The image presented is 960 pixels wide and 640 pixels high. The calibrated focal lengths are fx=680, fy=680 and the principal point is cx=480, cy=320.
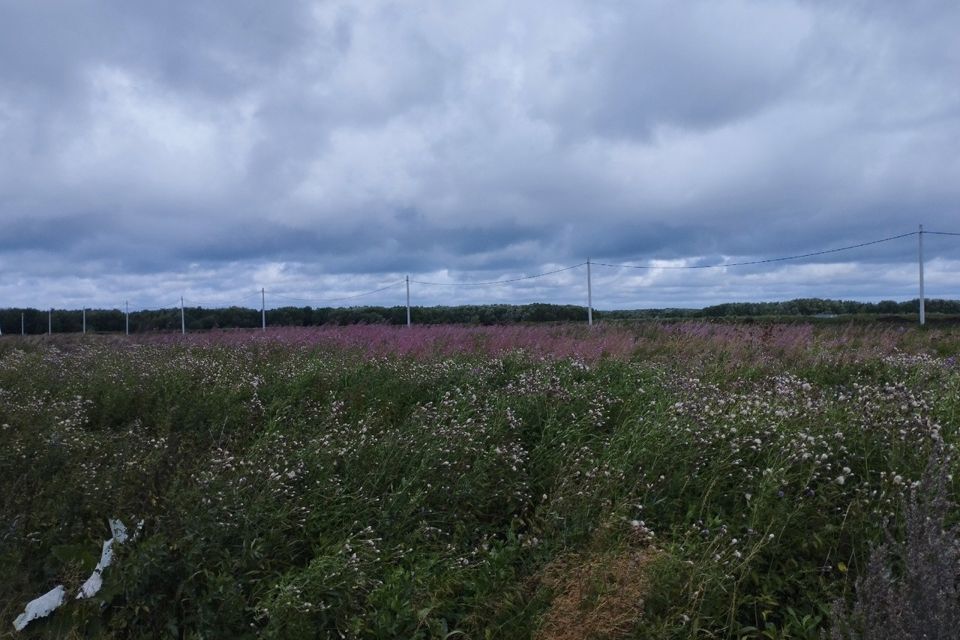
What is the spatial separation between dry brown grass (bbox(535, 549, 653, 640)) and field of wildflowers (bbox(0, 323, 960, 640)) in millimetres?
11

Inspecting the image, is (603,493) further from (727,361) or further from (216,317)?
(216,317)

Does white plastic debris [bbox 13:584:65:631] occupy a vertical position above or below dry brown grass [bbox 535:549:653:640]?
below

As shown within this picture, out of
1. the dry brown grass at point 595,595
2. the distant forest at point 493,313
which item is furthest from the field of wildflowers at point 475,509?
the distant forest at point 493,313

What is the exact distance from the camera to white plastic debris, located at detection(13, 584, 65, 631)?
3.56 meters

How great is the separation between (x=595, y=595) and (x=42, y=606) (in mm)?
2911

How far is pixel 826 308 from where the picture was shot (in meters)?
27.2

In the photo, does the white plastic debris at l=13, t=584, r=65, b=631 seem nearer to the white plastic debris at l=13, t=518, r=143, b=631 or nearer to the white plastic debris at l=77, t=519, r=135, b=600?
the white plastic debris at l=13, t=518, r=143, b=631

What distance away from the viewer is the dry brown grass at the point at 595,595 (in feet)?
10.2

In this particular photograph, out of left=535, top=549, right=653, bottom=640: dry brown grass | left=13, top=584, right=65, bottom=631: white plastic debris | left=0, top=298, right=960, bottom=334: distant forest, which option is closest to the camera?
left=535, top=549, right=653, bottom=640: dry brown grass

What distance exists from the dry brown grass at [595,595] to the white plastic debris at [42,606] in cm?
257

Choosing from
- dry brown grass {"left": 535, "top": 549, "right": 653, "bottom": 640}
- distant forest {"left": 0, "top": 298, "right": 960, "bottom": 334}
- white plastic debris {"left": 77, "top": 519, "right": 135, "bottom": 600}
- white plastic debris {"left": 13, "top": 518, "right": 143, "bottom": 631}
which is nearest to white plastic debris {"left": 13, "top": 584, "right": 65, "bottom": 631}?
white plastic debris {"left": 13, "top": 518, "right": 143, "bottom": 631}

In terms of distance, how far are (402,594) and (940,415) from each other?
4.16 metres

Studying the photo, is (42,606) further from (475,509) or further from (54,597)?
(475,509)

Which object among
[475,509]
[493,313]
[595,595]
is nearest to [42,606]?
[475,509]
